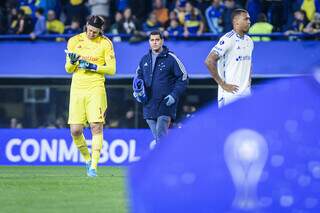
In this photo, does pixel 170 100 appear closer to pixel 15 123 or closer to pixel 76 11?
pixel 76 11

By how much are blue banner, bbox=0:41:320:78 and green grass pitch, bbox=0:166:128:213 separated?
1177cm

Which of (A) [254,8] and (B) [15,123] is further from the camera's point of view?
(B) [15,123]

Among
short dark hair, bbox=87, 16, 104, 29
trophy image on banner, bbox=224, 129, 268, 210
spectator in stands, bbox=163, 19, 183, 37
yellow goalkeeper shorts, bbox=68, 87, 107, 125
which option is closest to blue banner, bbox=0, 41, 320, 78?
spectator in stands, bbox=163, 19, 183, 37

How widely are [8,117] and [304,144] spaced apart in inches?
847

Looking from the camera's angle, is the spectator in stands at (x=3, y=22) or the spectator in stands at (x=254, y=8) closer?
the spectator in stands at (x=254, y=8)

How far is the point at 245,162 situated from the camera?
21.0 ft

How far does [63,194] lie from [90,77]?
3.55 m

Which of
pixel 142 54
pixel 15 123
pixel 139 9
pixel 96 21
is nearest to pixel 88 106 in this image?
pixel 96 21

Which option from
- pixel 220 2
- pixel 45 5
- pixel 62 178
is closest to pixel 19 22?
pixel 45 5

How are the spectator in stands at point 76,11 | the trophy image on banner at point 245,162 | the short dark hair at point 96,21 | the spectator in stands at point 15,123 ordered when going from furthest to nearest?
1. the spectator in stands at point 15,123
2. the spectator in stands at point 76,11
3. the short dark hair at point 96,21
4. the trophy image on banner at point 245,162

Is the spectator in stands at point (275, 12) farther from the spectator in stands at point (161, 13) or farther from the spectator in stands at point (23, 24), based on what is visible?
the spectator in stands at point (23, 24)

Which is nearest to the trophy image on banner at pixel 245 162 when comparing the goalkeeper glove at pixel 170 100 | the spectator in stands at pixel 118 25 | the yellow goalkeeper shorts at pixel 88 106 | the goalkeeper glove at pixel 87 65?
the goalkeeper glove at pixel 87 65

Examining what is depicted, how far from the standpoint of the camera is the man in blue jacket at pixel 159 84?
15931mm

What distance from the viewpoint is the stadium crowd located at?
995 inches
